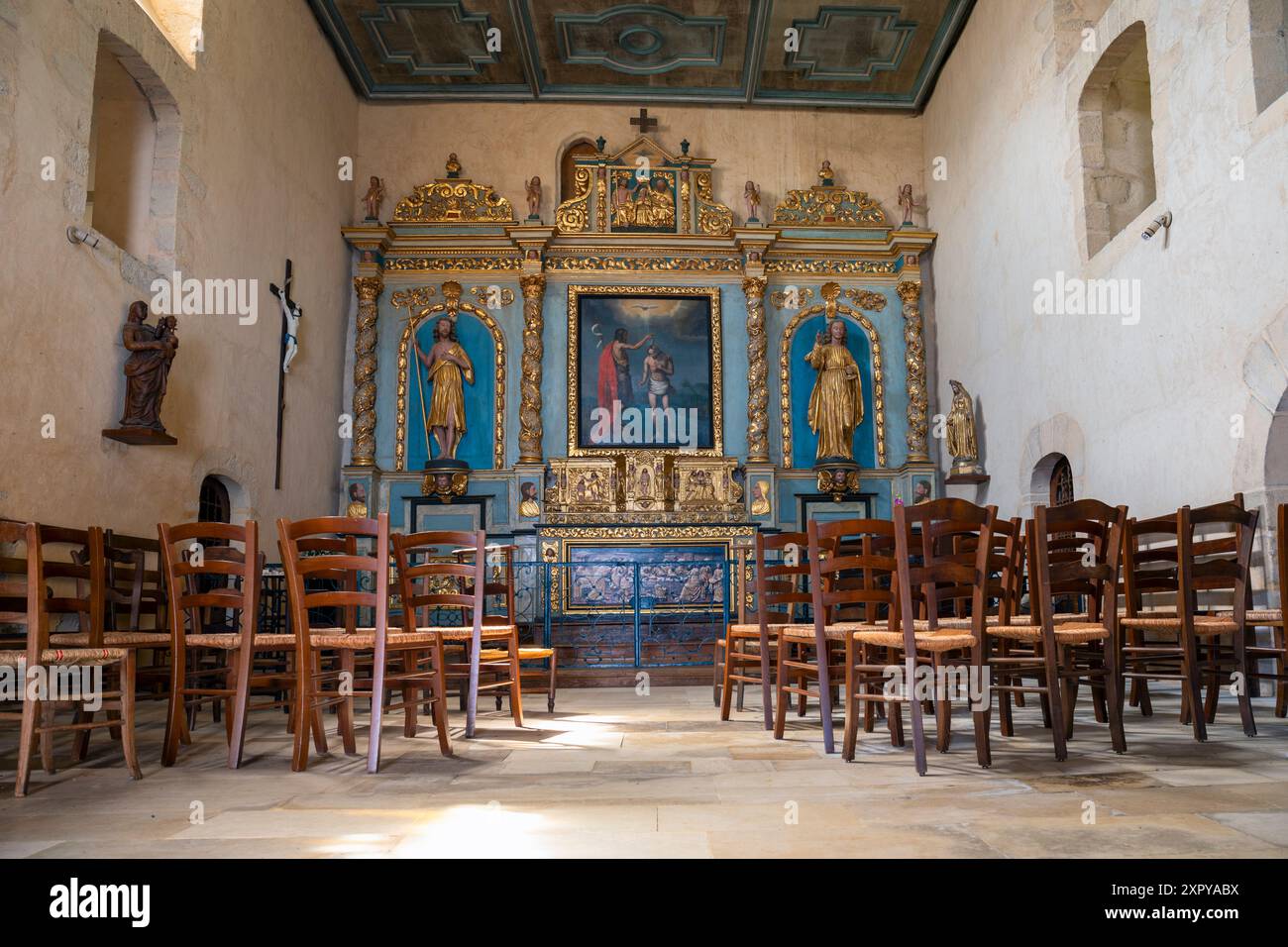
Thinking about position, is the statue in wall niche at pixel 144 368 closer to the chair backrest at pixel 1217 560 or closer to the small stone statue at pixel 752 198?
the chair backrest at pixel 1217 560

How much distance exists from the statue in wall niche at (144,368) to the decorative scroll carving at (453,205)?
5.48 m

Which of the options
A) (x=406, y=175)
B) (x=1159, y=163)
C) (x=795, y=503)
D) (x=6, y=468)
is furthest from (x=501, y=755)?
(x=406, y=175)

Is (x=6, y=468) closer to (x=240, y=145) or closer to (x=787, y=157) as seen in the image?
(x=240, y=145)

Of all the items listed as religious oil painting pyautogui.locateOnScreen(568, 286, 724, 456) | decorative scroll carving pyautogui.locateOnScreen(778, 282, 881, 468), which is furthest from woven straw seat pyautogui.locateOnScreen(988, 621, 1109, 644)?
decorative scroll carving pyautogui.locateOnScreen(778, 282, 881, 468)

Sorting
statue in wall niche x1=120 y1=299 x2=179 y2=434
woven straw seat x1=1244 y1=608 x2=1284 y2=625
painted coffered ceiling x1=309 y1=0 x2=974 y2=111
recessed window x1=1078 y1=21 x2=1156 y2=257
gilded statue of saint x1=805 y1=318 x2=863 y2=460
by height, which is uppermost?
painted coffered ceiling x1=309 y1=0 x2=974 y2=111

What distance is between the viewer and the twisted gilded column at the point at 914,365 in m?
11.6

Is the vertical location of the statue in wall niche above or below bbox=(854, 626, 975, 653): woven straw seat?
above

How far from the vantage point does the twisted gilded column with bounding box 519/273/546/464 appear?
37.0 ft

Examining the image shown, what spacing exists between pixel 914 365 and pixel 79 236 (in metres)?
8.78

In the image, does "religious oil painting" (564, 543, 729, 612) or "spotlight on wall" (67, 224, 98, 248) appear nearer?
"spotlight on wall" (67, 224, 98, 248)

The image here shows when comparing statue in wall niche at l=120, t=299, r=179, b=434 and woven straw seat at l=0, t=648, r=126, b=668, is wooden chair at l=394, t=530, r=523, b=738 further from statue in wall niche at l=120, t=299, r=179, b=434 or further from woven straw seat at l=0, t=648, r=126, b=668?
statue in wall niche at l=120, t=299, r=179, b=434

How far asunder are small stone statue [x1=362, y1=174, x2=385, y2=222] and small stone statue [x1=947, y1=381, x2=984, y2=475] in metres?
6.92

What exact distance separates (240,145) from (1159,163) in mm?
7366
